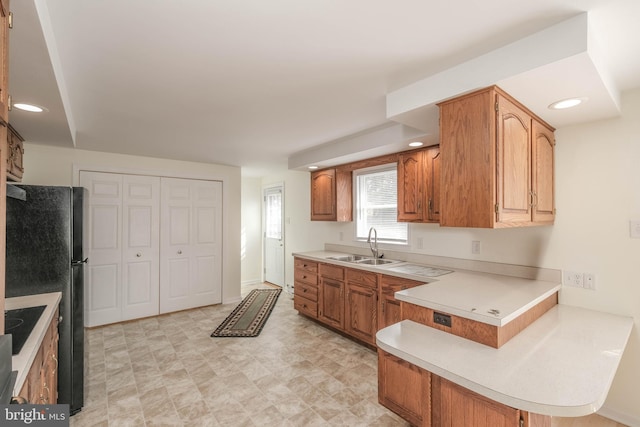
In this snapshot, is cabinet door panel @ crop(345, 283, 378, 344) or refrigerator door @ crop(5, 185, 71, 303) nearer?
refrigerator door @ crop(5, 185, 71, 303)

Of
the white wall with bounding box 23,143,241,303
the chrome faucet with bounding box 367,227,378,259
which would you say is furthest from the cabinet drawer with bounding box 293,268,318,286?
the white wall with bounding box 23,143,241,303

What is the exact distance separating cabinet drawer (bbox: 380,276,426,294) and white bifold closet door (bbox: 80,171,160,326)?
3373mm

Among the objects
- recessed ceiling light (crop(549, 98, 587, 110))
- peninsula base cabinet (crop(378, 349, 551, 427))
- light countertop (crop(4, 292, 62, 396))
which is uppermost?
recessed ceiling light (crop(549, 98, 587, 110))

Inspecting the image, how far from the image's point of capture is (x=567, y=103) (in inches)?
74.1

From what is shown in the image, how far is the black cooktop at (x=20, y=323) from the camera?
1.38 m

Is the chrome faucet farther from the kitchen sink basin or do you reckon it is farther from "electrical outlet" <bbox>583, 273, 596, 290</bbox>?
"electrical outlet" <bbox>583, 273, 596, 290</bbox>

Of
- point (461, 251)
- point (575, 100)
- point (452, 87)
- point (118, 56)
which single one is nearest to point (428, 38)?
point (452, 87)

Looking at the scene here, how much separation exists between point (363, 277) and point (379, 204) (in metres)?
1.08

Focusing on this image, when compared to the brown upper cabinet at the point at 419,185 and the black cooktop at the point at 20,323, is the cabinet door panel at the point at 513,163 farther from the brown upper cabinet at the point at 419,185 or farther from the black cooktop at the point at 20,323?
the black cooktop at the point at 20,323

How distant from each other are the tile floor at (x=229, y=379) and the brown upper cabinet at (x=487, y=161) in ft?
4.48

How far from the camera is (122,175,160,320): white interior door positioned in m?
4.20

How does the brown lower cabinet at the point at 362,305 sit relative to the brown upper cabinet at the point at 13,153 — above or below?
below

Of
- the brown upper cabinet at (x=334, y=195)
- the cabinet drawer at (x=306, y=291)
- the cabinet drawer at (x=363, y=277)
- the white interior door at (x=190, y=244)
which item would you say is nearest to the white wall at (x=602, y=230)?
the cabinet drawer at (x=363, y=277)

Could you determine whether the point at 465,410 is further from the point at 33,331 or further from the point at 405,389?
the point at 33,331
